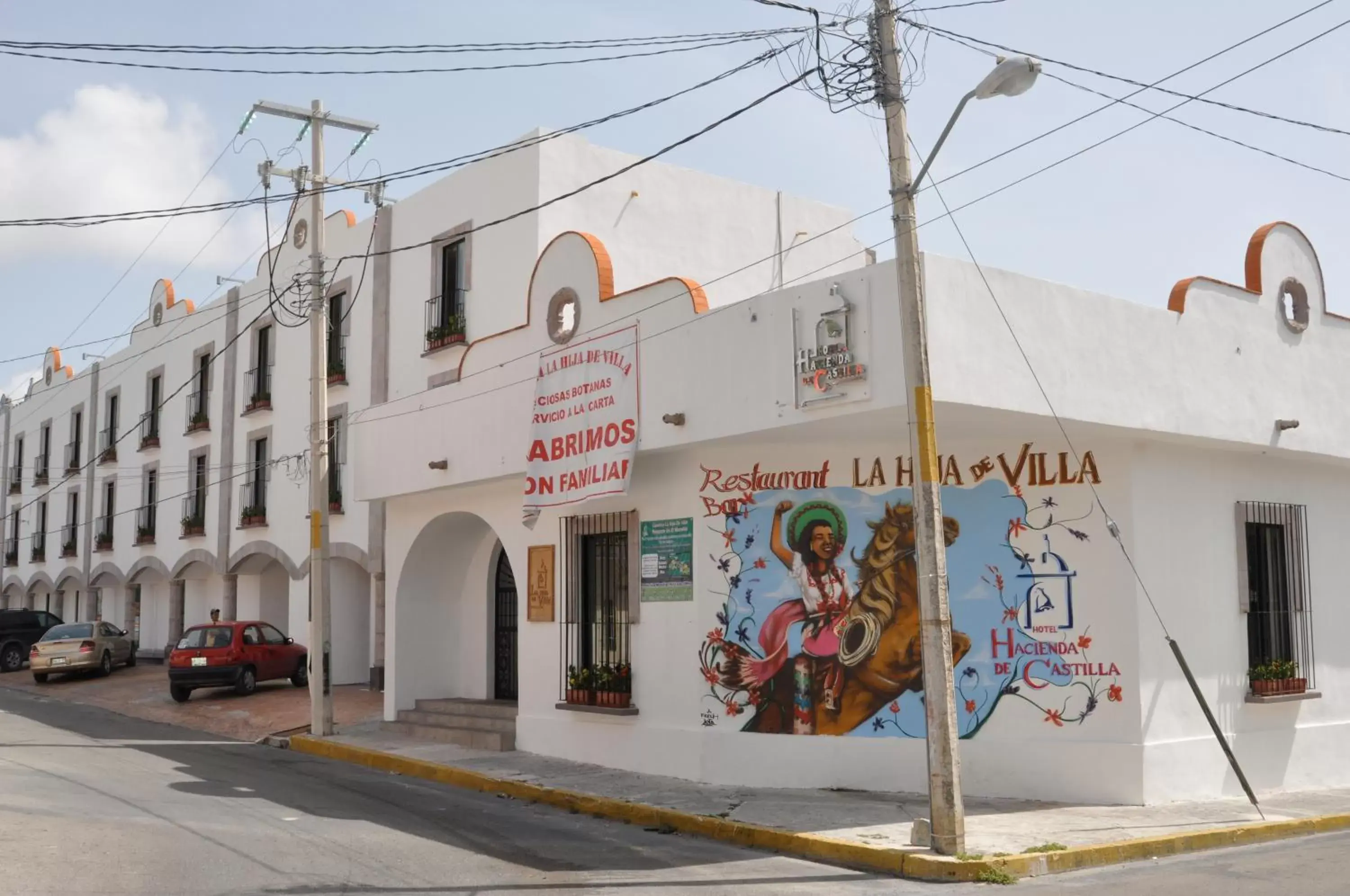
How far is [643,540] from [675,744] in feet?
7.64

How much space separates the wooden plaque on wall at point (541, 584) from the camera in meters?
15.7

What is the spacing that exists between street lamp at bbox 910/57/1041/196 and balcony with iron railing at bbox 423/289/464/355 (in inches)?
532

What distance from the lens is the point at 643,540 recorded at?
14336mm

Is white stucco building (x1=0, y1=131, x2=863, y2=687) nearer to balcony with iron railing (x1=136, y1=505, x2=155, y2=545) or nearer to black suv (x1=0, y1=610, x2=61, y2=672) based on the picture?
balcony with iron railing (x1=136, y1=505, x2=155, y2=545)

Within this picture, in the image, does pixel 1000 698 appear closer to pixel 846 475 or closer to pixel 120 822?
pixel 846 475

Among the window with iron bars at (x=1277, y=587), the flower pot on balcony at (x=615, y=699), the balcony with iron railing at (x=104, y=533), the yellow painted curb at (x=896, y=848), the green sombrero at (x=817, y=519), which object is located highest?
Result: the balcony with iron railing at (x=104, y=533)

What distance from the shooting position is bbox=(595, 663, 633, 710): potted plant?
1424 cm

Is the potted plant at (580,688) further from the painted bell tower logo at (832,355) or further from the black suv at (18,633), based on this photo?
the black suv at (18,633)

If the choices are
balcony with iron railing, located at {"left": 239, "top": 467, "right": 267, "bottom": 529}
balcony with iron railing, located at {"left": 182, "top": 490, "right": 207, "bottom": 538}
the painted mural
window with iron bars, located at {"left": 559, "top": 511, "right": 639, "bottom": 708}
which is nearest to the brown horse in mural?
the painted mural

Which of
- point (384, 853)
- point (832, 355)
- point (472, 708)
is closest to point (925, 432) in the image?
point (832, 355)

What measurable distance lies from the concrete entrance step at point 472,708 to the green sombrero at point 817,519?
5.42 meters

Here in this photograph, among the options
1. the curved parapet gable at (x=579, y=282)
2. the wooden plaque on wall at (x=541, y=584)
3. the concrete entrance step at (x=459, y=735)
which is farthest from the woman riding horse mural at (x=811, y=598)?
the concrete entrance step at (x=459, y=735)

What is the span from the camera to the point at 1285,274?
14.3 m

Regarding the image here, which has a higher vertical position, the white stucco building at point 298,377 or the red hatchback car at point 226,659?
the white stucco building at point 298,377
